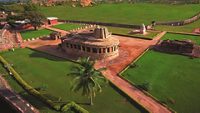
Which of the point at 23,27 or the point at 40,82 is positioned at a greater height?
the point at 23,27

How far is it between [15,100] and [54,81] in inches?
460

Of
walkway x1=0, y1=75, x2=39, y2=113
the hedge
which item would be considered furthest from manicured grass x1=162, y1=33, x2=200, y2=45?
walkway x1=0, y1=75, x2=39, y2=113

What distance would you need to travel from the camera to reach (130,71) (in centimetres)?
5778

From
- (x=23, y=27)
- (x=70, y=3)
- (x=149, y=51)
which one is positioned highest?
(x=70, y=3)

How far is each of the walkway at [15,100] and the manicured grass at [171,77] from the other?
80.1 feet

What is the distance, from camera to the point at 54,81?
54.9 m

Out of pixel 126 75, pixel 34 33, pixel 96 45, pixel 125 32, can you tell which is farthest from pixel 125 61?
pixel 34 33

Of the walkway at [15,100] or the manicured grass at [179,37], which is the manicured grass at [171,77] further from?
the walkway at [15,100]

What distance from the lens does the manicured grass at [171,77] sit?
44094 millimetres

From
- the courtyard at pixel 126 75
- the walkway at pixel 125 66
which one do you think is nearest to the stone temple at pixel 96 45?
the courtyard at pixel 126 75

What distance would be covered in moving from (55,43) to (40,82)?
32.9 meters

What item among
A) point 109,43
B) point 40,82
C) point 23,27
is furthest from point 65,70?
Result: point 23,27

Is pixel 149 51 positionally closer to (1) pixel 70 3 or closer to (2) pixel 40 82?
(2) pixel 40 82

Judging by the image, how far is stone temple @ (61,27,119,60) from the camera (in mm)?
64500
